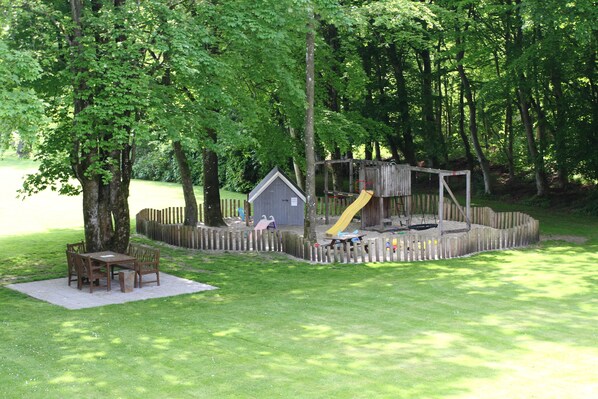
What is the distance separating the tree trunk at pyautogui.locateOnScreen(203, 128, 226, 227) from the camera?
99.0 ft

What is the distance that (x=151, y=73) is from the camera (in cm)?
2248

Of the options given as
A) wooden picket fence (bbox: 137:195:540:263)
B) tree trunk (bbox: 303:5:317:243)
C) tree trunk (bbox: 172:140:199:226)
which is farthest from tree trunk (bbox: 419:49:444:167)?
tree trunk (bbox: 303:5:317:243)

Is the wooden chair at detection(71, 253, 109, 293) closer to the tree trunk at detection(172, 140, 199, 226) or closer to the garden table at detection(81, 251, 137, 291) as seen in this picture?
the garden table at detection(81, 251, 137, 291)

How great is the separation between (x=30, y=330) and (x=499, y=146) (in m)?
39.1

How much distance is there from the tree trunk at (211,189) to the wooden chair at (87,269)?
11.1m

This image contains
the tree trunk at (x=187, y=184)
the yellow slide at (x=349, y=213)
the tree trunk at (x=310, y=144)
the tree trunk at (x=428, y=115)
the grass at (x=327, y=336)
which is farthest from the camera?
the tree trunk at (x=428, y=115)

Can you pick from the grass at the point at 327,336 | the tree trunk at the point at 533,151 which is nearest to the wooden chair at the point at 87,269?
the grass at the point at 327,336

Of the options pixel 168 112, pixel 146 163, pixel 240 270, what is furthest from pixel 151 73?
pixel 146 163

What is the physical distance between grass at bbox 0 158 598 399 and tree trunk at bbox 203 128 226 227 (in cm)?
828

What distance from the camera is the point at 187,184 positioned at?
2958cm

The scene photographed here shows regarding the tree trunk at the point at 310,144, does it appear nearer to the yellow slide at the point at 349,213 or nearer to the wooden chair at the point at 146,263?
the yellow slide at the point at 349,213

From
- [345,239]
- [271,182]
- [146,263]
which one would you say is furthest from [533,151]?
[146,263]

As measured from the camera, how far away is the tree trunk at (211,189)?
1188 inches

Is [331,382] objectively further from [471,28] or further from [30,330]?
[471,28]
